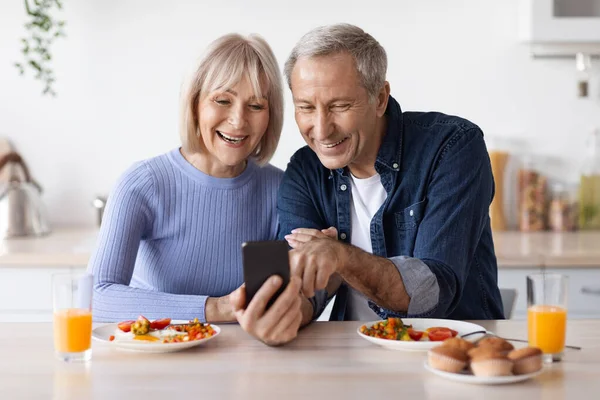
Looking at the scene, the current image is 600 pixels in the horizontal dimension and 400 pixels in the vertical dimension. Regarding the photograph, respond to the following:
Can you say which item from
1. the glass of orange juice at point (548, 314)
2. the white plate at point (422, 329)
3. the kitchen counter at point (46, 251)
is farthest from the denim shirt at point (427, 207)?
the kitchen counter at point (46, 251)

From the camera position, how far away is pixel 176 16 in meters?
3.34

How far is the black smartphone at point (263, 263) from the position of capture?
4.74 ft

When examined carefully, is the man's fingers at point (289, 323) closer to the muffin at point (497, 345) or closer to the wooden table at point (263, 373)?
the wooden table at point (263, 373)

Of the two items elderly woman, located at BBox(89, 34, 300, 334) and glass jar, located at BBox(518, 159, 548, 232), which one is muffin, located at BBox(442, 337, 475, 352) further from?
glass jar, located at BBox(518, 159, 548, 232)

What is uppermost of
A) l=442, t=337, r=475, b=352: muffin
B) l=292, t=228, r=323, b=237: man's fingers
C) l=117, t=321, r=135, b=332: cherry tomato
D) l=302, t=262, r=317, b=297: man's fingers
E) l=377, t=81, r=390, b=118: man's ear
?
l=377, t=81, r=390, b=118: man's ear

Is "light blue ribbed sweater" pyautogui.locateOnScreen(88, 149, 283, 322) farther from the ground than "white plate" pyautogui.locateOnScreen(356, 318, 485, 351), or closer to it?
farther from the ground

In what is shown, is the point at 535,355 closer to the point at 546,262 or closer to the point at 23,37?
the point at 546,262

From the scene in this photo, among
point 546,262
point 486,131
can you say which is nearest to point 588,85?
point 486,131

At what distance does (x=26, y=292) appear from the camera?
9.28 ft

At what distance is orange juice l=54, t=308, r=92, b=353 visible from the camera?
4.63ft

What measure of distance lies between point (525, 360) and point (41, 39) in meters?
2.55

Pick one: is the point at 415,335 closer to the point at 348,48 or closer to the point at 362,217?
the point at 362,217

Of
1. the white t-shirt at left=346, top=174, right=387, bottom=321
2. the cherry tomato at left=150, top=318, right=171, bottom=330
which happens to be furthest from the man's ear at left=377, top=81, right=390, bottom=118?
the cherry tomato at left=150, top=318, right=171, bottom=330

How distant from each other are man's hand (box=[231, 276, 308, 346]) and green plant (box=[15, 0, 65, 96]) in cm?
203
